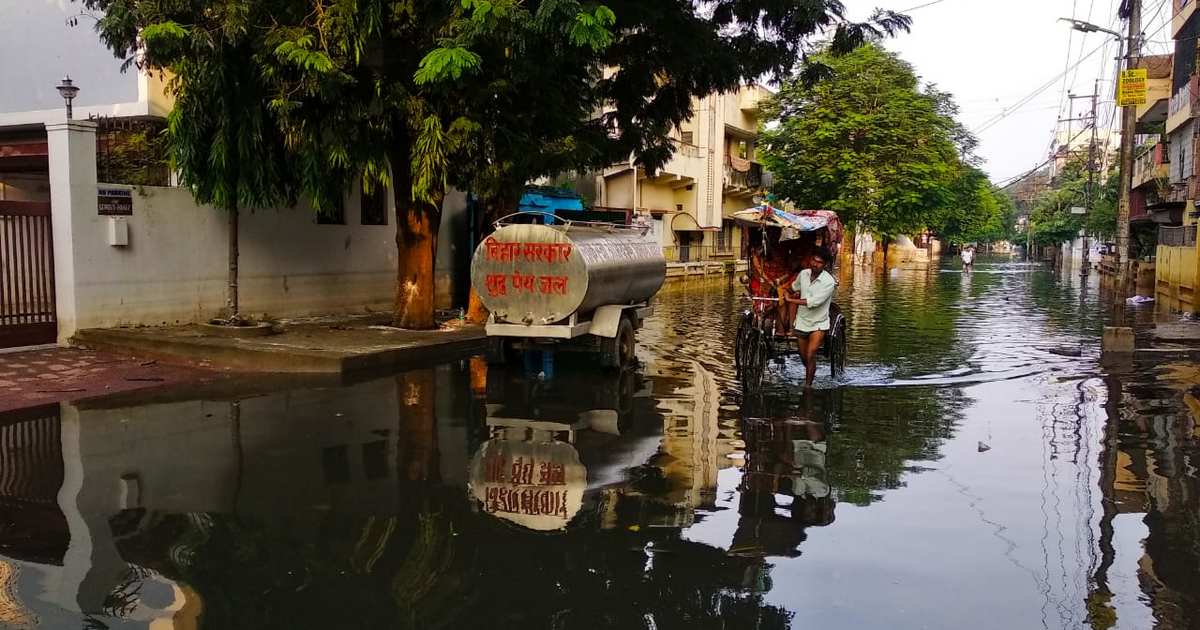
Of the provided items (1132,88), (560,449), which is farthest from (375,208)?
(1132,88)

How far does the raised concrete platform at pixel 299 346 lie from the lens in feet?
42.9

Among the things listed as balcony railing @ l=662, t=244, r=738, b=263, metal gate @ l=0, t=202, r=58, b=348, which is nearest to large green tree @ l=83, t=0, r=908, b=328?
metal gate @ l=0, t=202, r=58, b=348

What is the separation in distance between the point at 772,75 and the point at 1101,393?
27.4ft

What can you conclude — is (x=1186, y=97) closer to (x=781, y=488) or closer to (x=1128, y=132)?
(x=1128, y=132)

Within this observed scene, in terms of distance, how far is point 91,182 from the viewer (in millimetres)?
14172

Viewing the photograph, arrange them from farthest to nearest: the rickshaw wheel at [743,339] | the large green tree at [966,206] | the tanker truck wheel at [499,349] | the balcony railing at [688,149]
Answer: the large green tree at [966,206], the balcony railing at [688,149], the tanker truck wheel at [499,349], the rickshaw wheel at [743,339]

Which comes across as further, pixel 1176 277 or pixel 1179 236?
pixel 1179 236

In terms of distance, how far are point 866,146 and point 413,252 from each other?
32674mm

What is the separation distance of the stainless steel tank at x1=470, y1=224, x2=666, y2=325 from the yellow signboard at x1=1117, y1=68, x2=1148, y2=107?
20728mm

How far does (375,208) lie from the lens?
2069cm

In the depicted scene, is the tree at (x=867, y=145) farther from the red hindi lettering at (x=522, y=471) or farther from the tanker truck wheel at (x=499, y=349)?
the red hindi lettering at (x=522, y=471)

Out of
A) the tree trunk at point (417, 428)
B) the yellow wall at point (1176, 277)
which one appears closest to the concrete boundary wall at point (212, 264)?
the tree trunk at point (417, 428)

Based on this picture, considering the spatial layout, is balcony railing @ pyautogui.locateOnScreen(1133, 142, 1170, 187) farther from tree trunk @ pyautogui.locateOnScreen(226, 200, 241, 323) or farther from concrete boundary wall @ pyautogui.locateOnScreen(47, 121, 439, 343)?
tree trunk @ pyautogui.locateOnScreen(226, 200, 241, 323)

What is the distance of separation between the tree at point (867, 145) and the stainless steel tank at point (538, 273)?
109 feet
